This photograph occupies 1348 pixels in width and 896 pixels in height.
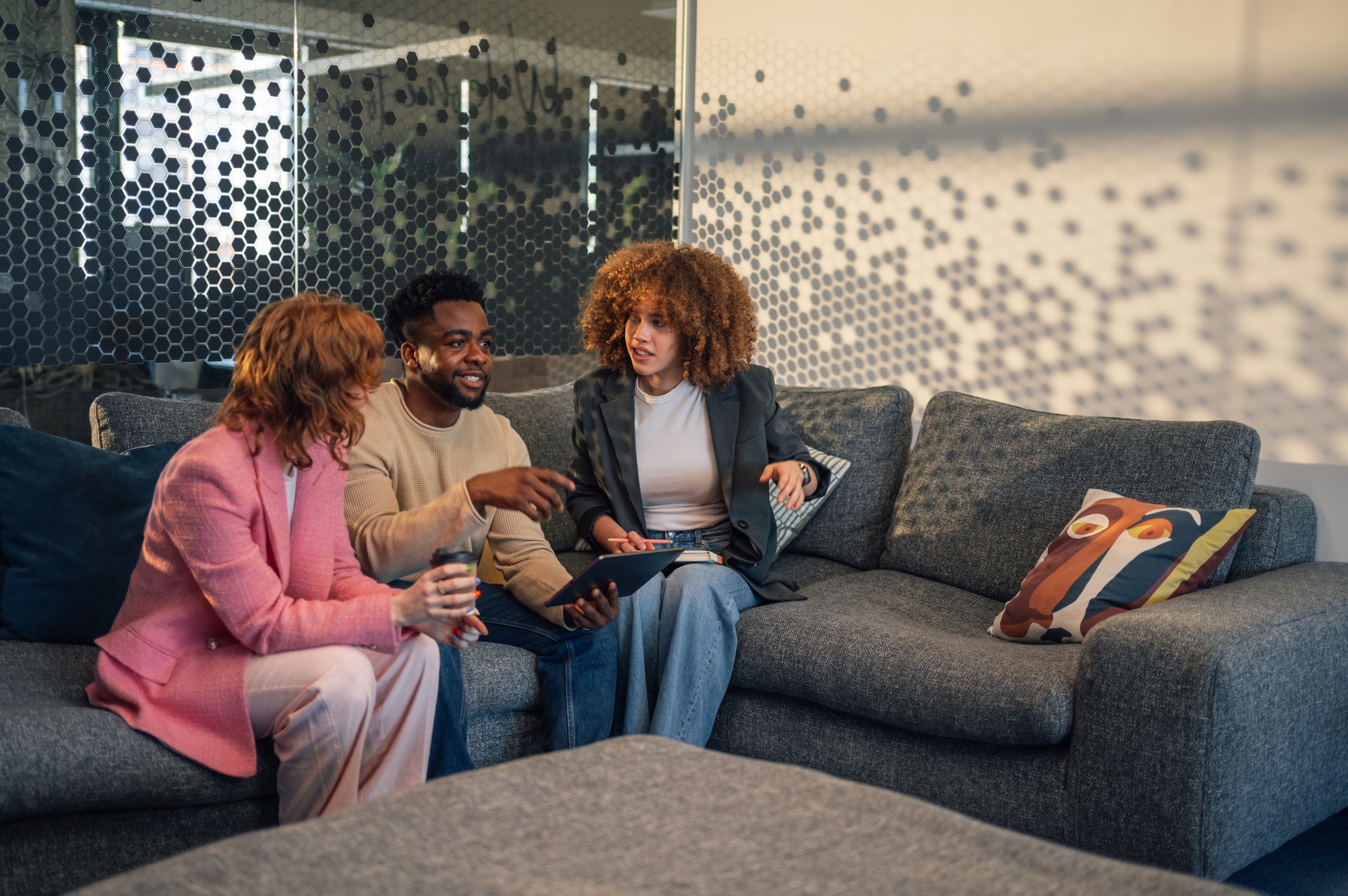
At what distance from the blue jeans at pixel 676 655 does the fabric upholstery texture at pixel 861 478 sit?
0.60m

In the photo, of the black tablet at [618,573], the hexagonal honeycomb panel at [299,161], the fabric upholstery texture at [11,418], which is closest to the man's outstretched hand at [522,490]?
the black tablet at [618,573]

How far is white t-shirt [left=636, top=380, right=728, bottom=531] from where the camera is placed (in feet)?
8.79

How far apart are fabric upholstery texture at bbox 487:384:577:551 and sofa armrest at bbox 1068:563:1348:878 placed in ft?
4.63

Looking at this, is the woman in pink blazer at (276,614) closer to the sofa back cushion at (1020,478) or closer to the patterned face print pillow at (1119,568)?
the patterned face print pillow at (1119,568)

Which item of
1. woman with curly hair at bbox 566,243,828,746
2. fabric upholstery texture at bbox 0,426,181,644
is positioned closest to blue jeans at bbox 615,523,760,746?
woman with curly hair at bbox 566,243,828,746

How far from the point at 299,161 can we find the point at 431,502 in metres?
1.82

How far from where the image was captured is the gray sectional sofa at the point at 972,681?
179cm

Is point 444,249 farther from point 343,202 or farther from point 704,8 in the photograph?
point 704,8

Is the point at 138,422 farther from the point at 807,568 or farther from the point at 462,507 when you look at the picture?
the point at 807,568

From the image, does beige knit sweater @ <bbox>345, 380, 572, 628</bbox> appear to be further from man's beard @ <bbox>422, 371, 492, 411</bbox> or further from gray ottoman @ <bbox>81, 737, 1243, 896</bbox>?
gray ottoman @ <bbox>81, 737, 1243, 896</bbox>

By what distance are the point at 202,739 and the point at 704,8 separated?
3667mm

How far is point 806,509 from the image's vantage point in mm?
2924

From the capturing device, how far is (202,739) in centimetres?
178

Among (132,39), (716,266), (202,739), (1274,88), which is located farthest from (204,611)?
(1274,88)
